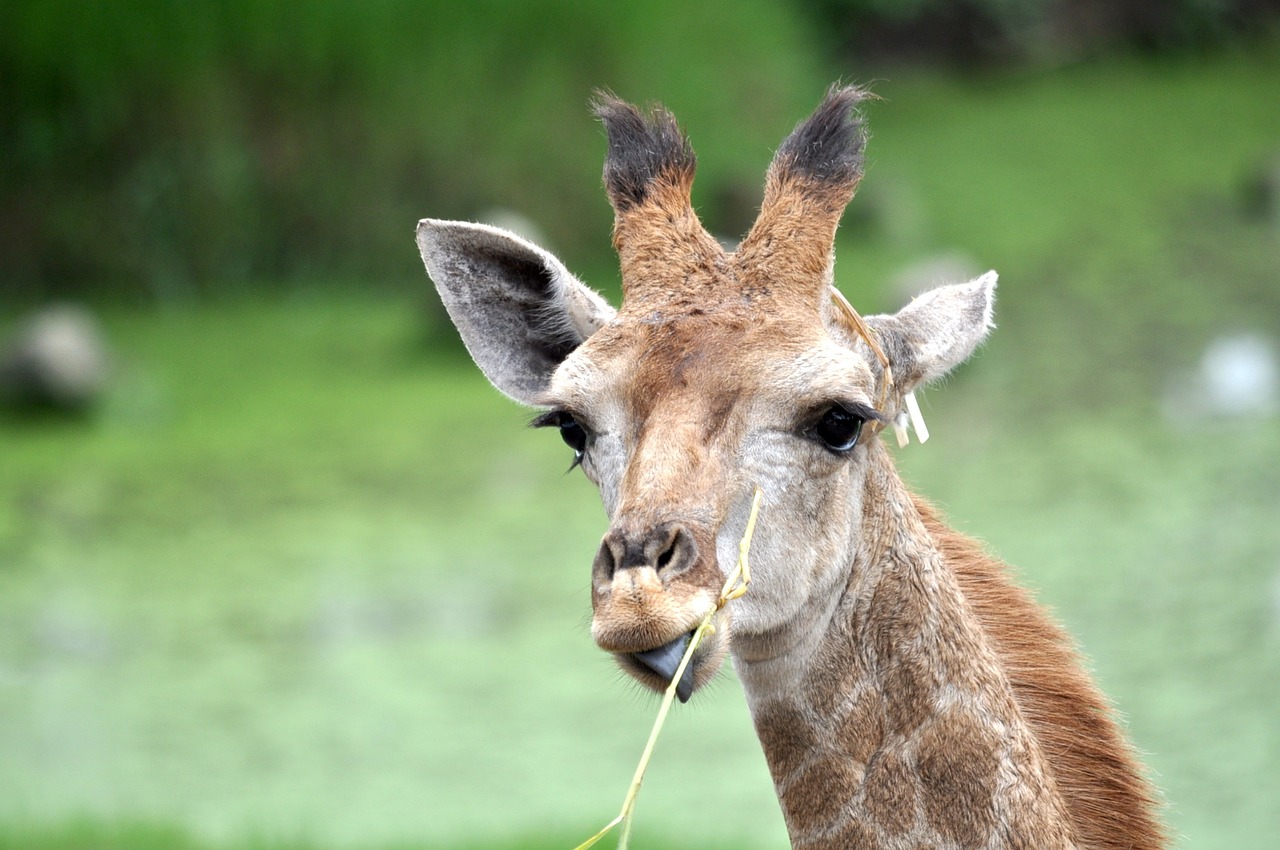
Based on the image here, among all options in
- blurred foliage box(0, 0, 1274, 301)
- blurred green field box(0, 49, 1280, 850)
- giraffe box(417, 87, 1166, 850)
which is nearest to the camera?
giraffe box(417, 87, 1166, 850)

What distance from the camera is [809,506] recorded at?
3.04 m

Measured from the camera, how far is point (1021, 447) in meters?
9.17

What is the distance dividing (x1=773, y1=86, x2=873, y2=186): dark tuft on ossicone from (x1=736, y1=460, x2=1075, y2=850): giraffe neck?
64cm

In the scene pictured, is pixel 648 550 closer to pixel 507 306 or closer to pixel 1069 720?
pixel 507 306

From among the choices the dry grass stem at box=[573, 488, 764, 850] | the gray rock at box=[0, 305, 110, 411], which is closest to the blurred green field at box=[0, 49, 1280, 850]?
the gray rock at box=[0, 305, 110, 411]

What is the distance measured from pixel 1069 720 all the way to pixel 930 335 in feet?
2.85

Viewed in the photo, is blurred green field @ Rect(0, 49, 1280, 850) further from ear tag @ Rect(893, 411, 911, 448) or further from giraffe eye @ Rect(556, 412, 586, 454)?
giraffe eye @ Rect(556, 412, 586, 454)

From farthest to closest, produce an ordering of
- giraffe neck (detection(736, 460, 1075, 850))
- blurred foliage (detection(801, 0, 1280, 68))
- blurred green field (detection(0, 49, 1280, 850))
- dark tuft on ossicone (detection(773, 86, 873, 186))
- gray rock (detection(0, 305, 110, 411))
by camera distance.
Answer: blurred foliage (detection(801, 0, 1280, 68)) → gray rock (detection(0, 305, 110, 411)) → blurred green field (detection(0, 49, 1280, 850)) → dark tuft on ossicone (detection(773, 86, 873, 186)) → giraffe neck (detection(736, 460, 1075, 850))

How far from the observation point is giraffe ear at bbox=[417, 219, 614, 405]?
11.3ft

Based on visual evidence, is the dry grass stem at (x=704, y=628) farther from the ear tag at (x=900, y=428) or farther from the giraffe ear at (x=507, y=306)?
the giraffe ear at (x=507, y=306)

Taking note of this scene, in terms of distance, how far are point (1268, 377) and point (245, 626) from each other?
248 inches

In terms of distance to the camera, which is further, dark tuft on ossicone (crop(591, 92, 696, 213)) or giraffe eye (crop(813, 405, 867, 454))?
dark tuft on ossicone (crop(591, 92, 696, 213))

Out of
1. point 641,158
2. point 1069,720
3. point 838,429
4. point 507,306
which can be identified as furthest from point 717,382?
point 1069,720

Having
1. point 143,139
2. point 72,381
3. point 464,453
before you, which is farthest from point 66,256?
point 464,453
